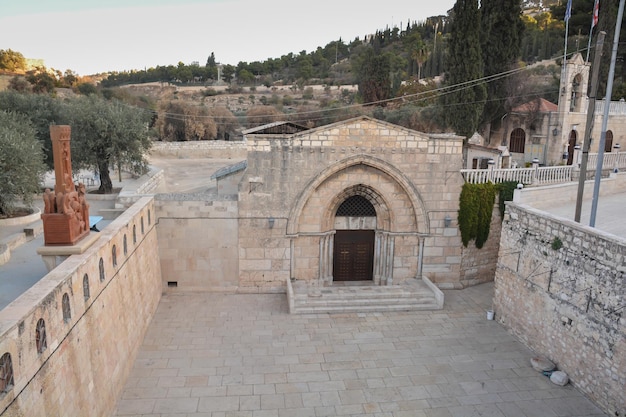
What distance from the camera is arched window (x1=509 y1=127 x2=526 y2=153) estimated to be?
2316 centimetres

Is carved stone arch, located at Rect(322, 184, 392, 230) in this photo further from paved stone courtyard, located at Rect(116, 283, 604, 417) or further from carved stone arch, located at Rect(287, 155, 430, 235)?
paved stone courtyard, located at Rect(116, 283, 604, 417)

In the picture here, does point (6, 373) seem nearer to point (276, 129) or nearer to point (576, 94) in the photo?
point (276, 129)

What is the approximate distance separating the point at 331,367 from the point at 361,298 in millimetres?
3550

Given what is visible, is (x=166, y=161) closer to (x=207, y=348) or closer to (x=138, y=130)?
(x=138, y=130)

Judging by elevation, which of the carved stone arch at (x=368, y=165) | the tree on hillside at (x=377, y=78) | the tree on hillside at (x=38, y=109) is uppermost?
the tree on hillside at (x=377, y=78)

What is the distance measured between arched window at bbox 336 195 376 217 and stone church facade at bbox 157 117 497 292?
0.03 meters

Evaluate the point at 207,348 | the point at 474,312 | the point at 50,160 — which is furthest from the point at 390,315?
the point at 50,160

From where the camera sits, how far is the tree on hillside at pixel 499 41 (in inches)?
874

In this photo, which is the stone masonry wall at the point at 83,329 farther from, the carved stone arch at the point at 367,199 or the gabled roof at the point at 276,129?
the carved stone arch at the point at 367,199

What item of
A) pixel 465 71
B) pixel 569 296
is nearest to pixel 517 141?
pixel 465 71

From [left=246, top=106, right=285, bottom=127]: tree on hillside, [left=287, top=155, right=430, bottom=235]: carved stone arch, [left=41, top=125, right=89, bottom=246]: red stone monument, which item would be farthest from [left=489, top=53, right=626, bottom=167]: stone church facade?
[left=246, top=106, right=285, bottom=127]: tree on hillside

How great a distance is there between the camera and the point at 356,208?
1509cm

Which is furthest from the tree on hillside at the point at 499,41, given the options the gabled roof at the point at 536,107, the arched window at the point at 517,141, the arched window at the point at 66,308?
the arched window at the point at 66,308

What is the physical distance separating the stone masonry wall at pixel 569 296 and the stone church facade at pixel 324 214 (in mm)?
2718
